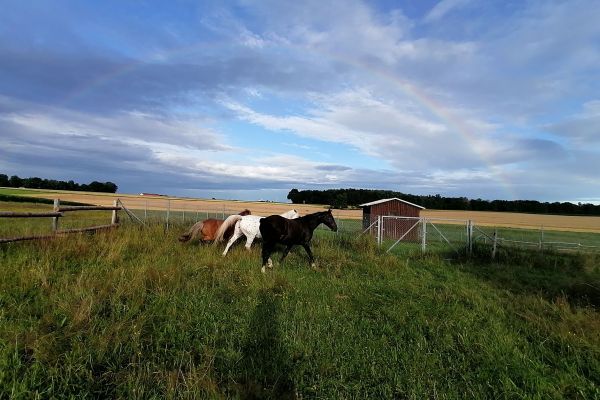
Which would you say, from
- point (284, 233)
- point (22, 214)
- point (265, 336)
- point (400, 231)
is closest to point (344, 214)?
point (400, 231)

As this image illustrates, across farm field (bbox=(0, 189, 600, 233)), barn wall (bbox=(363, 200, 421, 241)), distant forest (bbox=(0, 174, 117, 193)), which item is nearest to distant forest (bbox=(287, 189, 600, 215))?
farm field (bbox=(0, 189, 600, 233))

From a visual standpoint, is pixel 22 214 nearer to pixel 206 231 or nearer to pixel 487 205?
pixel 206 231

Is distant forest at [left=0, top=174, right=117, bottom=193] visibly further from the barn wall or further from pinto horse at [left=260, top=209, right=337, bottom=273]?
pinto horse at [left=260, top=209, right=337, bottom=273]

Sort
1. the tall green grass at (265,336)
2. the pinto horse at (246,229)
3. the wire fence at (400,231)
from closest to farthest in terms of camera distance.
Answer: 1. the tall green grass at (265,336)
2. the pinto horse at (246,229)
3. the wire fence at (400,231)

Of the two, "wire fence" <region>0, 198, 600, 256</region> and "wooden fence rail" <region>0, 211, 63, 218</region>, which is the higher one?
"wooden fence rail" <region>0, 211, 63, 218</region>

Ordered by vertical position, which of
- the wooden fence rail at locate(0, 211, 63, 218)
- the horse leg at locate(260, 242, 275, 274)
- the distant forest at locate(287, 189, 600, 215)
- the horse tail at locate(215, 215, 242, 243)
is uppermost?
the distant forest at locate(287, 189, 600, 215)

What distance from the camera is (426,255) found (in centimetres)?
1459

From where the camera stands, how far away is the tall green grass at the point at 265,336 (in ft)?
12.9

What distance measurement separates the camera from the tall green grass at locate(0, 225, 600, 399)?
12.9ft

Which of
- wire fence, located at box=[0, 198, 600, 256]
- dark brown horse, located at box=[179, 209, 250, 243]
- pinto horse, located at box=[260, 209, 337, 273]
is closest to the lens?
pinto horse, located at box=[260, 209, 337, 273]

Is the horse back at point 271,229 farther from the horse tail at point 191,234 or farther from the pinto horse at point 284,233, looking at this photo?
the horse tail at point 191,234

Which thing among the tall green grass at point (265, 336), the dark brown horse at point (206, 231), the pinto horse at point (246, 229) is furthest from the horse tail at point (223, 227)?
the tall green grass at point (265, 336)

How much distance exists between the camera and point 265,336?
507cm

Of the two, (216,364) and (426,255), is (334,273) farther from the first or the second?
(426,255)
